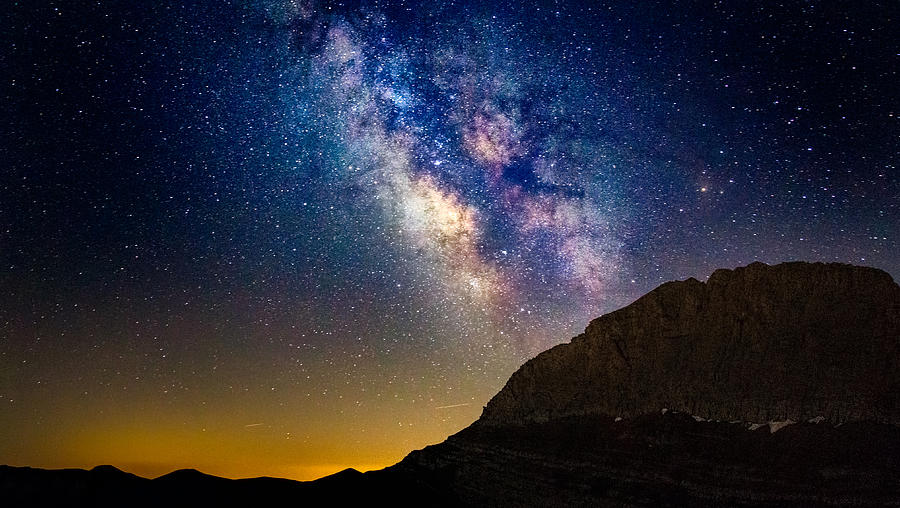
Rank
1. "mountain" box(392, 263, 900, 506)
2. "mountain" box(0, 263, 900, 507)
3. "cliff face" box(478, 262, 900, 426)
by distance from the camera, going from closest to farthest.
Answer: "mountain" box(392, 263, 900, 506)
"mountain" box(0, 263, 900, 507)
"cliff face" box(478, 262, 900, 426)

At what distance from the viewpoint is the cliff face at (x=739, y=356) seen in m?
60.6

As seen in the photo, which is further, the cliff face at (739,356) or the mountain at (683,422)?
the cliff face at (739,356)

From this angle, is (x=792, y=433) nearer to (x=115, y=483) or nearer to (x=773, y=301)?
(x=773, y=301)

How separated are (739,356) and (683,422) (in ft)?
34.3

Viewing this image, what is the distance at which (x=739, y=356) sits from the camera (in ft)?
221

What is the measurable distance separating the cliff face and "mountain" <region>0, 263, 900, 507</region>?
0.16 metres

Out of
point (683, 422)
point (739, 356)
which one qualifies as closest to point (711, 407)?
point (683, 422)

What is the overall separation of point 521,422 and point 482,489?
11574 millimetres

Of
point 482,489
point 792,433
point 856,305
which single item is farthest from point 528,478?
point 856,305

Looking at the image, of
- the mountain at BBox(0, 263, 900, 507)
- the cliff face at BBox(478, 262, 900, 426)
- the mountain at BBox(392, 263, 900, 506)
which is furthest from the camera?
the cliff face at BBox(478, 262, 900, 426)

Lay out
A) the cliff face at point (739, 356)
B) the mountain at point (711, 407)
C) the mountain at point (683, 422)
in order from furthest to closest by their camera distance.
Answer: the cliff face at point (739, 356) < the mountain at point (683, 422) < the mountain at point (711, 407)

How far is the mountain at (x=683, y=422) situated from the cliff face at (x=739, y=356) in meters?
0.16

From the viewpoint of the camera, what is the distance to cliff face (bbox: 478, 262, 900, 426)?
199ft

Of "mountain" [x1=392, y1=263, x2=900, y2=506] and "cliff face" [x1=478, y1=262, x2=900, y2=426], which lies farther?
"cliff face" [x1=478, y1=262, x2=900, y2=426]
